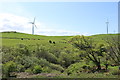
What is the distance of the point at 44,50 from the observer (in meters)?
13.5

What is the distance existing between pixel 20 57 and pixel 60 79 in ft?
18.2

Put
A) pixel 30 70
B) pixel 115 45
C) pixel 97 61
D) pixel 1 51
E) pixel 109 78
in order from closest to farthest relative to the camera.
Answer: pixel 109 78 < pixel 115 45 < pixel 30 70 < pixel 97 61 < pixel 1 51

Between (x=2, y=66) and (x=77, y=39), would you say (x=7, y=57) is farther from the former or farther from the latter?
(x=77, y=39)

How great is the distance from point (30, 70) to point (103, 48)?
229 inches

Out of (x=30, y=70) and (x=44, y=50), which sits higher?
(x=44, y=50)

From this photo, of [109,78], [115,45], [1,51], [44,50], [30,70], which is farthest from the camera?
[44,50]

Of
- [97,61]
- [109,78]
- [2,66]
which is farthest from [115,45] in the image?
[2,66]

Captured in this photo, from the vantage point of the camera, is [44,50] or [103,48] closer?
[103,48]

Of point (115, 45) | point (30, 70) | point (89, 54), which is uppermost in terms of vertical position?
point (115, 45)

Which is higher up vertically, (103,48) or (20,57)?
(103,48)

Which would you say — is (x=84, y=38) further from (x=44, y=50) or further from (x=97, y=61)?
(x=44, y=50)

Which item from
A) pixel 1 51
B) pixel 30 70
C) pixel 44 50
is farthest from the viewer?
pixel 44 50

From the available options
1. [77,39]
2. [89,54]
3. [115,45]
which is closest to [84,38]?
[77,39]

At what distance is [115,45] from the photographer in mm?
8508
